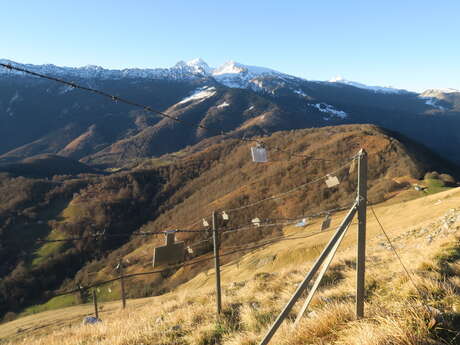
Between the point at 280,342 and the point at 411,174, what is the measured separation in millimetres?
→ 70547

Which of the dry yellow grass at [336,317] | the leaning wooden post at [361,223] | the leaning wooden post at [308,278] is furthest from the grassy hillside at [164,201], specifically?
the leaning wooden post at [308,278]

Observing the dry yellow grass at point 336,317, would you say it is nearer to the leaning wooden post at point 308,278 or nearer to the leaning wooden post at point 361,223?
the leaning wooden post at point 361,223

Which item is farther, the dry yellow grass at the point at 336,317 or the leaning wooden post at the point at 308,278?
the leaning wooden post at the point at 308,278

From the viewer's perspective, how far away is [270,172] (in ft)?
407

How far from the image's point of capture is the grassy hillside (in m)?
83.9

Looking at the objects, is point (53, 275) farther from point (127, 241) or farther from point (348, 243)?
point (348, 243)

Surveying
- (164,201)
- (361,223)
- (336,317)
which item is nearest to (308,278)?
(336,317)

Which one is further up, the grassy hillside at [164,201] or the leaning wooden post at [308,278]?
the leaning wooden post at [308,278]

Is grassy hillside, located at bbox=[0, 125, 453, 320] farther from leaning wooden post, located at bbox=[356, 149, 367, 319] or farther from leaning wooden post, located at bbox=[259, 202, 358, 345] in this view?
leaning wooden post, located at bbox=[259, 202, 358, 345]

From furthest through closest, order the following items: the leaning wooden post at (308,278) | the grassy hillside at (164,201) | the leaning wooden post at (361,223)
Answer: the grassy hillside at (164,201)
the leaning wooden post at (361,223)
the leaning wooden post at (308,278)

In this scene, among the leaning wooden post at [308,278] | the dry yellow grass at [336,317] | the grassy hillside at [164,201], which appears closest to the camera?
the dry yellow grass at [336,317]

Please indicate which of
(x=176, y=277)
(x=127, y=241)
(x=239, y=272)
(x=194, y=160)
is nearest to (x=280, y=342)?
(x=239, y=272)

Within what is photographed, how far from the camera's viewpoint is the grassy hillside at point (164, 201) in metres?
83.9

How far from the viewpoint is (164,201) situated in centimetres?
16462
